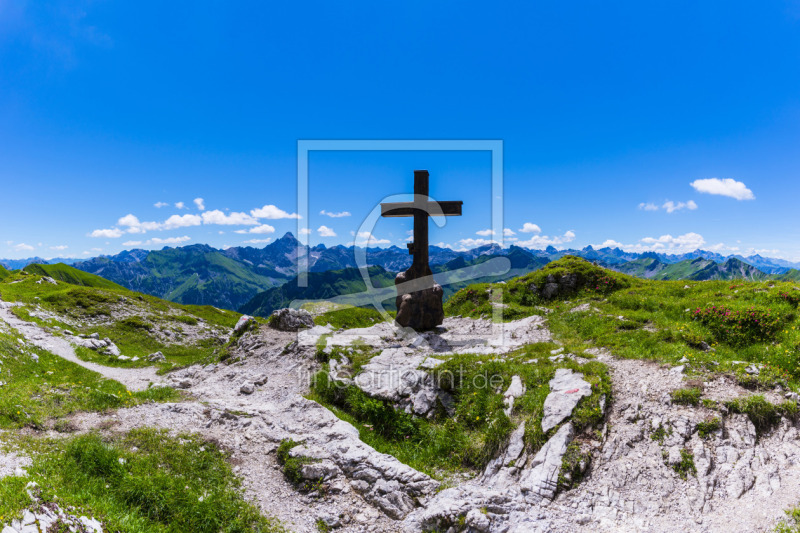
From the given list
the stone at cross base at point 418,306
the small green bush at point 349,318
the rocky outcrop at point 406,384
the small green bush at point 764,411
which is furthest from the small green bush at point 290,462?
the small green bush at point 349,318

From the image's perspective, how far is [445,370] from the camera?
46.0 feet

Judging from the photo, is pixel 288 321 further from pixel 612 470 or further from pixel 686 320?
pixel 686 320

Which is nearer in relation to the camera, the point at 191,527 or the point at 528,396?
the point at 191,527

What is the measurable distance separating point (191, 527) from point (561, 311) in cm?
2142

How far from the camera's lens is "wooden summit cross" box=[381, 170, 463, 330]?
1964 centimetres

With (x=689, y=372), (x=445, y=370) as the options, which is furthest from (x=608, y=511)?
(x=445, y=370)

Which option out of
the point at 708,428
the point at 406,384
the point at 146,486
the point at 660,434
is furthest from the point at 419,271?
the point at 146,486

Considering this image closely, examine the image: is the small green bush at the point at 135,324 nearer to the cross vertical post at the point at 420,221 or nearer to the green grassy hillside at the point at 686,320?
the green grassy hillside at the point at 686,320

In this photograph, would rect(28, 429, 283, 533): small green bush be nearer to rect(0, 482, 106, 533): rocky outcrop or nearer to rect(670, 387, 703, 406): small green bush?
rect(0, 482, 106, 533): rocky outcrop

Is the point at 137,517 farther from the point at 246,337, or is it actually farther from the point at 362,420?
the point at 246,337

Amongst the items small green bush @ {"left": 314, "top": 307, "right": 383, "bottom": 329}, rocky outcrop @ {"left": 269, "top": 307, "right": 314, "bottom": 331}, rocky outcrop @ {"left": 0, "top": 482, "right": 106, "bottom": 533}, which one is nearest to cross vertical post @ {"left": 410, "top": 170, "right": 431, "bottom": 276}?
rocky outcrop @ {"left": 269, "top": 307, "right": 314, "bottom": 331}

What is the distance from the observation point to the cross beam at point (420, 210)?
1961 cm

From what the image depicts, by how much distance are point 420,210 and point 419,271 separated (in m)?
3.31

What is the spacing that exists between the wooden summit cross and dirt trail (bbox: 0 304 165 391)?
568 inches
